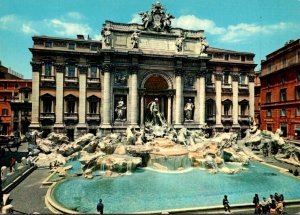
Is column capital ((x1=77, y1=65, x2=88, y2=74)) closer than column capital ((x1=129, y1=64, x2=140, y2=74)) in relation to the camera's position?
No

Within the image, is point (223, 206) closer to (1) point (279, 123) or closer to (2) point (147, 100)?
(2) point (147, 100)

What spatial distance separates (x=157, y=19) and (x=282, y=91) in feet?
64.4

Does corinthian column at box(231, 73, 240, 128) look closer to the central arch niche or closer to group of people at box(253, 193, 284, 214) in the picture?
the central arch niche

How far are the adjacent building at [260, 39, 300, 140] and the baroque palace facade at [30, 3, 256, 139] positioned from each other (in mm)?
10351

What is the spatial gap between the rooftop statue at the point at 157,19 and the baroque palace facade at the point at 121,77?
115 millimetres

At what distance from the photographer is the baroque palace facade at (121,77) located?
2766 cm

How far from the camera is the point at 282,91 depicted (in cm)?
3212

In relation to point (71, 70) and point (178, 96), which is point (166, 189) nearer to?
point (178, 96)

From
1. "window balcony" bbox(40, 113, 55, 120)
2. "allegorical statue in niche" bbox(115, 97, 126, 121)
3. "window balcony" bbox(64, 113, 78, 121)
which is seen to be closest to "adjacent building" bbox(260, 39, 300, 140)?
"allegorical statue in niche" bbox(115, 97, 126, 121)

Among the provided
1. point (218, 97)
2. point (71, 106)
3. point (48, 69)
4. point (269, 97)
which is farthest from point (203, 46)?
point (48, 69)

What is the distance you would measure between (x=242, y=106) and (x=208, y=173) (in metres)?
19.5

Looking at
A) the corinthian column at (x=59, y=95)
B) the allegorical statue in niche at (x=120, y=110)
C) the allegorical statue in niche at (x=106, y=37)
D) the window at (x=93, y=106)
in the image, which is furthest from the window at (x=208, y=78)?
the corinthian column at (x=59, y=95)

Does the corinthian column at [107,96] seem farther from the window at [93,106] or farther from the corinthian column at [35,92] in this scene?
the corinthian column at [35,92]

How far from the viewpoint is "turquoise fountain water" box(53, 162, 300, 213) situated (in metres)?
11.4
